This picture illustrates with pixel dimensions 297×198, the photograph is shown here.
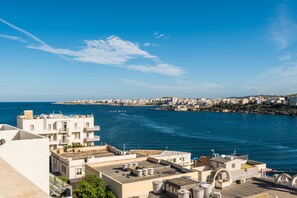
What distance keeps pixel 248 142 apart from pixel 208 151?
73.2ft

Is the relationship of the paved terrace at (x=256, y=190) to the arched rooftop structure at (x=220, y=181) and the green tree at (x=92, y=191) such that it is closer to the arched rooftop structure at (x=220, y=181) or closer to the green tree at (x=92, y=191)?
the arched rooftop structure at (x=220, y=181)

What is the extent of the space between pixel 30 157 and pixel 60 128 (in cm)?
4324

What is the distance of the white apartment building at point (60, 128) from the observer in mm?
49438

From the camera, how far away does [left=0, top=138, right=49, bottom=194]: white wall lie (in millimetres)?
8922

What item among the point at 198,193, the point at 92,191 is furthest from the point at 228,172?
the point at 92,191

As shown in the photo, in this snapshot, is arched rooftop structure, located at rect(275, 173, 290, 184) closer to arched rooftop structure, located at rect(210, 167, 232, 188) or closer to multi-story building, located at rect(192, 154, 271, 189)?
multi-story building, located at rect(192, 154, 271, 189)

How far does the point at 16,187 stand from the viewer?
15.1 ft

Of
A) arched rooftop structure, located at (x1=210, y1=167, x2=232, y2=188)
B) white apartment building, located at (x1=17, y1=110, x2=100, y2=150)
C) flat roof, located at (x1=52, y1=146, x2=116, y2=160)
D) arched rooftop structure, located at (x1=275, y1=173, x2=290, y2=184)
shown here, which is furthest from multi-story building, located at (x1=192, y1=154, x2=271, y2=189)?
white apartment building, located at (x1=17, y1=110, x2=100, y2=150)

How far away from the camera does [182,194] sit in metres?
21.3

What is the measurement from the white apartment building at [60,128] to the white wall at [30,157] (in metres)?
41.2

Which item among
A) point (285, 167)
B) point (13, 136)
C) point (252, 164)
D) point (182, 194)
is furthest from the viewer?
point (285, 167)

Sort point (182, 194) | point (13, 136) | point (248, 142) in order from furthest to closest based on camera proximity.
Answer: point (248, 142)
point (182, 194)
point (13, 136)

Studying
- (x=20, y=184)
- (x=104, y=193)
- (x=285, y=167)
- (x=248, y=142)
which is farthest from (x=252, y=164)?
(x=248, y=142)

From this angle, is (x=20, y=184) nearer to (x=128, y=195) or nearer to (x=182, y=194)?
(x=182, y=194)
